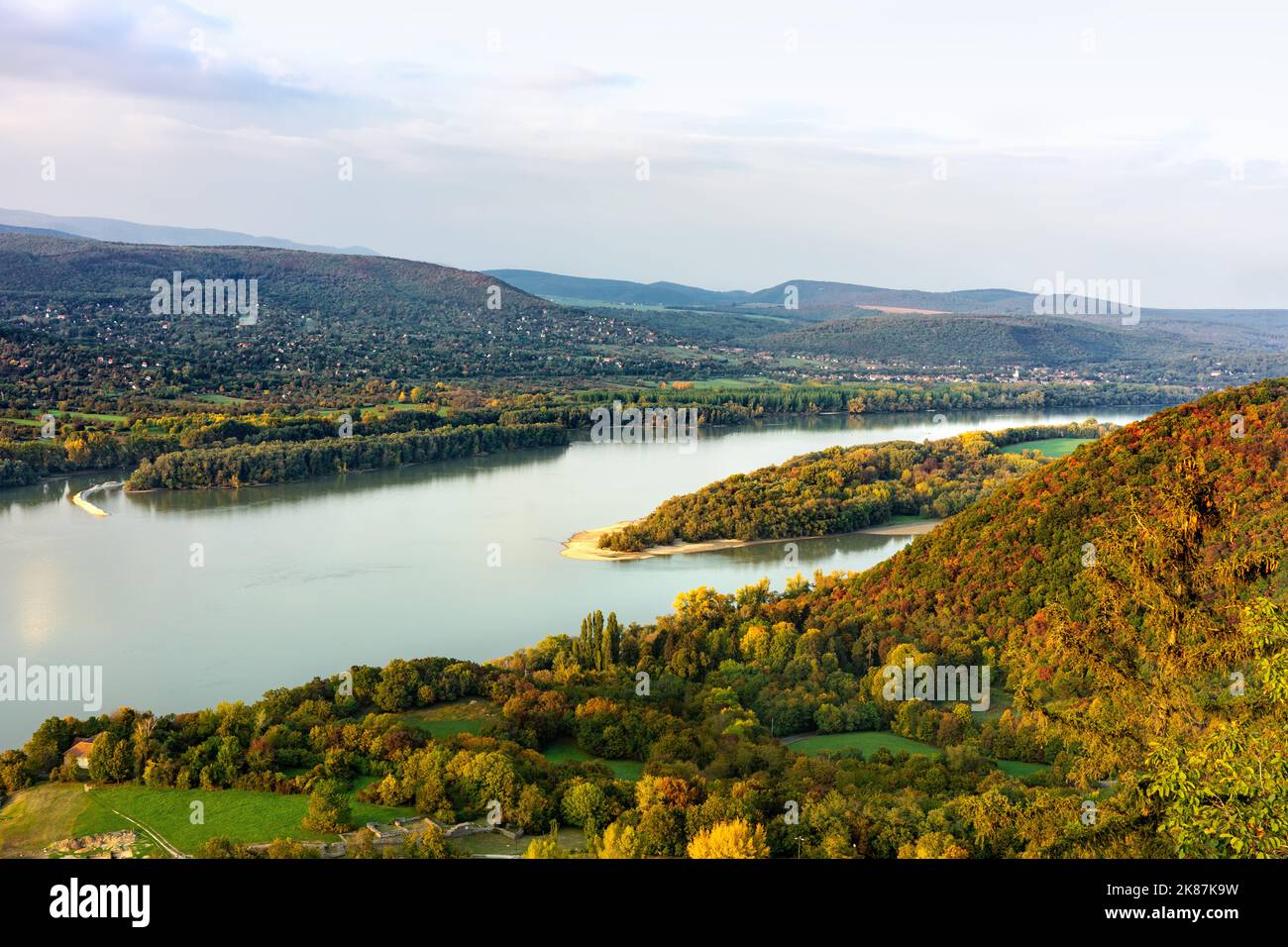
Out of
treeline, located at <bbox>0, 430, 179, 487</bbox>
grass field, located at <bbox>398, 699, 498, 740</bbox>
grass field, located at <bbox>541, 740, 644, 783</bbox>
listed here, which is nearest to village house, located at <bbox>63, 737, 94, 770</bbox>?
grass field, located at <bbox>398, 699, 498, 740</bbox>

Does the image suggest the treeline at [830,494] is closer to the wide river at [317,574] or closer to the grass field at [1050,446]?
the wide river at [317,574]

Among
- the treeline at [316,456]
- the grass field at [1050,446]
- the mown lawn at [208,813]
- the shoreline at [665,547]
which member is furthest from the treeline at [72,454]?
the grass field at [1050,446]

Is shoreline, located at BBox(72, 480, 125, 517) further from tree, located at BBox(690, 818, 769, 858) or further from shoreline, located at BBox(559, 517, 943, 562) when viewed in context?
tree, located at BBox(690, 818, 769, 858)

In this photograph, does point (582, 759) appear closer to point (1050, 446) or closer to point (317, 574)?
point (317, 574)

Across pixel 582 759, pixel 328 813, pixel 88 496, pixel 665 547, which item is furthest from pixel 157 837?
pixel 88 496

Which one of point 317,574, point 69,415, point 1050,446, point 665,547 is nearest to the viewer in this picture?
point 317,574
